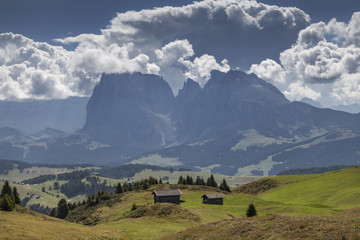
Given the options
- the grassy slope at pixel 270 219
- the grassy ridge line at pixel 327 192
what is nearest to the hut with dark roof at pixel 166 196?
the grassy slope at pixel 270 219

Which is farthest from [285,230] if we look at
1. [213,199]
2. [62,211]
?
[62,211]

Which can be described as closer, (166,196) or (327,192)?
(327,192)

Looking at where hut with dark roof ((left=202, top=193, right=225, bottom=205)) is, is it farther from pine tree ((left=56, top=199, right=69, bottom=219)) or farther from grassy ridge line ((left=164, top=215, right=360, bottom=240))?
grassy ridge line ((left=164, top=215, right=360, bottom=240))

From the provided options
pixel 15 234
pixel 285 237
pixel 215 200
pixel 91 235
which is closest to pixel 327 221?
pixel 285 237

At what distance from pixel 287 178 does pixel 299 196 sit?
169ft

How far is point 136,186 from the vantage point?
171125 millimetres

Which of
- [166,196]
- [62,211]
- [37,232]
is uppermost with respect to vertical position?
[37,232]

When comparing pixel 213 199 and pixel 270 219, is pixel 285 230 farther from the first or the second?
pixel 213 199

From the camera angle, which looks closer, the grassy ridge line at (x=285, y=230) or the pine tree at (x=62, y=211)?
the grassy ridge line at (x=285, y=230)

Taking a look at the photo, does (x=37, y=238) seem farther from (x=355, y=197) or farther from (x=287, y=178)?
(x=287, y=178)

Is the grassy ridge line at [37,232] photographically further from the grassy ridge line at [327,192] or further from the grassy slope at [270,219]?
the grassy ridge line at [327,192]

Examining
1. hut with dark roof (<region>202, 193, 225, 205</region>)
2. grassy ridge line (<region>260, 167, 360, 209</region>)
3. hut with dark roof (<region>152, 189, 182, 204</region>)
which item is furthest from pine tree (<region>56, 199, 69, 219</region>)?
grassy ridge line (<region>260, 167, 360, 209</region>)

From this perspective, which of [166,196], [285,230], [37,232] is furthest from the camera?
[166,196]

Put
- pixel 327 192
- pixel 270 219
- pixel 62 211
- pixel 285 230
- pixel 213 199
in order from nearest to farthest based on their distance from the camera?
pixel 285 230 < pixel 270 219 < pixel 327 192 < pixel 213 199 < pixel 62 211
